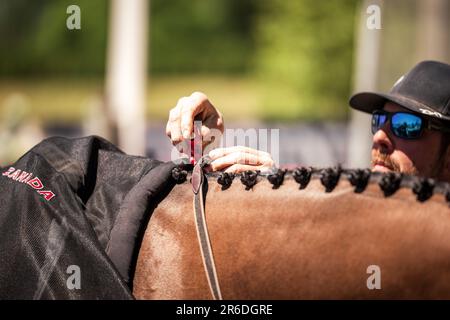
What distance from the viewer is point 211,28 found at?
48.3ft

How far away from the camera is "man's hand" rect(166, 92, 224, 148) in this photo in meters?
1.97

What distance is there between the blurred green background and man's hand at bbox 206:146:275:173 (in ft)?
36.1

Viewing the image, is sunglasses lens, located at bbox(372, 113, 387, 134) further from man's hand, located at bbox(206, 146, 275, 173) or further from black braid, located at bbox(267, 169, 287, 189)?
black braid, located at bbox(267, 169, 287, 189)

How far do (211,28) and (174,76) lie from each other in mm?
1275

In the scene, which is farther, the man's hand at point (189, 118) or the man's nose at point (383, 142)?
the man's nose at point (383, 142)

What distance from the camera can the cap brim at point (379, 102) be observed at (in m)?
2.12

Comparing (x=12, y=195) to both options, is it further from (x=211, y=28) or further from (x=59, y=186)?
(x=211, y=28)

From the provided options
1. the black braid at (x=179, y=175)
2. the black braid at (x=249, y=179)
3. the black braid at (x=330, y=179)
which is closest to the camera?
the black braid at (x=330, y=179)

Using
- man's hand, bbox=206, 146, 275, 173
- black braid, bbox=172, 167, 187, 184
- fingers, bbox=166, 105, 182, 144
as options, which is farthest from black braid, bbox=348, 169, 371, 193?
fingers, bbox=166, 105, 182, 144

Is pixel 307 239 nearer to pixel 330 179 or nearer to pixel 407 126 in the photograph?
pixel 330 179

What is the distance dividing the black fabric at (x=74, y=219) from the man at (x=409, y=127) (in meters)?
0.21

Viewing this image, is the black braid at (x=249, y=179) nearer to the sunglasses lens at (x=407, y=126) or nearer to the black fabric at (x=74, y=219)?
the black fabric at (x=74, y=219)

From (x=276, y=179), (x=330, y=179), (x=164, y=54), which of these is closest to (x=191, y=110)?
(x=276, y=179)

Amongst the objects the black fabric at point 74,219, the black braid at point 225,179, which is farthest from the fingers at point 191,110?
the black braid at point 225,179
